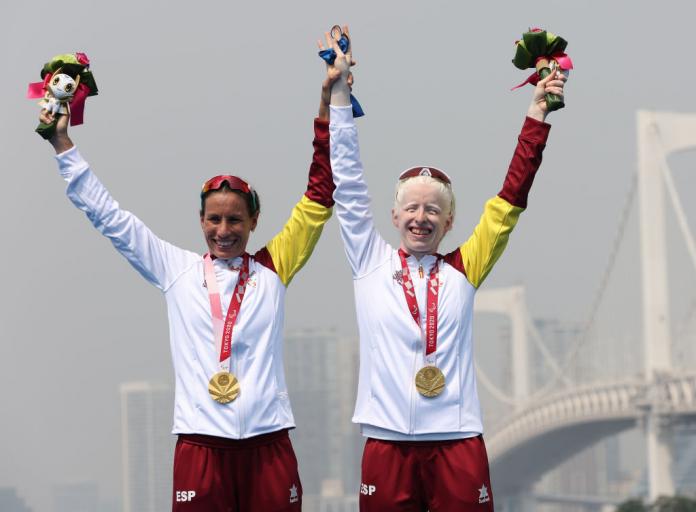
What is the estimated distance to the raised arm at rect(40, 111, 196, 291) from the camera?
4488 millimetres

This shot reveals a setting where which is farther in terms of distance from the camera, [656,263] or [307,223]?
[656,263]

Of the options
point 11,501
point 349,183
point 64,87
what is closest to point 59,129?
point 64,87

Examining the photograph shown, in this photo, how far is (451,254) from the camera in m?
4.57

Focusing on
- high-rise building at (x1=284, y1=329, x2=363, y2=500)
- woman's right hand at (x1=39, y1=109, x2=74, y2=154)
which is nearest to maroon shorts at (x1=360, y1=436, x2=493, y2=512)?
woman's right hand at (x1=39, y1=109, x2=74, y2=154)

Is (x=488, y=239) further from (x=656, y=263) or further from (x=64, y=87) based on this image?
(x=656, y=263)

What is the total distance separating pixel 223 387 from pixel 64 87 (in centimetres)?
103

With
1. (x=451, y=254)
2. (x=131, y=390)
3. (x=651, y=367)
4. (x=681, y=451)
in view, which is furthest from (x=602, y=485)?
(x=451, y=254)

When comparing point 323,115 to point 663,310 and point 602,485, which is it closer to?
point 663,310

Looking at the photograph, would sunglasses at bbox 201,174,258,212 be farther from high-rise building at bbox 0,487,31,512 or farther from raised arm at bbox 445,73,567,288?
high-rise building at bbox 0,487,31,512

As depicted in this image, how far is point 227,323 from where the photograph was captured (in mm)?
4469

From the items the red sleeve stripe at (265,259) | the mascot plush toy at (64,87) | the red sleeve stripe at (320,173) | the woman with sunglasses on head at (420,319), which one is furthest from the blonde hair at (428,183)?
the mascot plush toy at (64,87)

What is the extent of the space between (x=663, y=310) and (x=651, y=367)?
4.73ft

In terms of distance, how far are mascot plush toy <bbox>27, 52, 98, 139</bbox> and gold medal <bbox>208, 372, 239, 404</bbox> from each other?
90 centimetres

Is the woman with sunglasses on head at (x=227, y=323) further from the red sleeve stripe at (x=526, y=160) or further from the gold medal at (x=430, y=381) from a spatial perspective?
the red sleeve stripe at (x=526, y=160)
